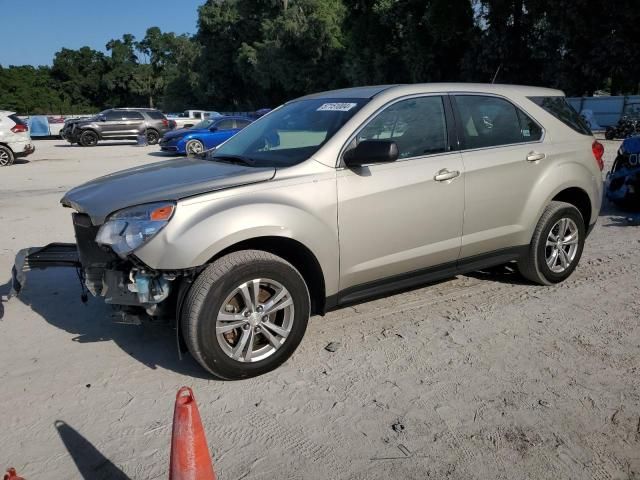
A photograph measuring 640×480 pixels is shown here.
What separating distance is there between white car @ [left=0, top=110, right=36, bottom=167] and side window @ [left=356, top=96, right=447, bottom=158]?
16055 mm

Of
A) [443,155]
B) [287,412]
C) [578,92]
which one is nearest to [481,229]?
[443,155]

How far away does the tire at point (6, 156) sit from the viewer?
16.7 meters

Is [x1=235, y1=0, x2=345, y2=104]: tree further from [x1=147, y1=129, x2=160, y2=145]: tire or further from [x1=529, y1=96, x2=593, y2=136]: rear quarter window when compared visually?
[x1=529, y1=96, x2=593, y2=136]: rear quarter window

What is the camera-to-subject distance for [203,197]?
333 centimetres

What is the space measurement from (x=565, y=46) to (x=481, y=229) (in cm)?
3138

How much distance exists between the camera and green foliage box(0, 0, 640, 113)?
2970 cm

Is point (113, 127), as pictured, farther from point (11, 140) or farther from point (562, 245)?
point (562, 245)

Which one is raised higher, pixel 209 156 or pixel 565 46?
pixel 565 46

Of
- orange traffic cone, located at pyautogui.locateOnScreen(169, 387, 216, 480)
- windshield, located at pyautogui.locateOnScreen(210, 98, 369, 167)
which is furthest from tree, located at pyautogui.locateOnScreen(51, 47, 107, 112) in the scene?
orange traffic cone, located at pyautogui.locateOnScreen(169, 387, 216, 480)

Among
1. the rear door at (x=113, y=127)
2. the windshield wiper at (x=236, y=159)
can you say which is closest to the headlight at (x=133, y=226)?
the windshield wiper at (x=236, y=159)

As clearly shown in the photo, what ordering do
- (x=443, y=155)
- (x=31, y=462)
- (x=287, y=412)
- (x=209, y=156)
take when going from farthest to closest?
1. (x=209, y=156)
2. (x=443, y=155)
3. (x=287, y=412)
4. (x=31, y=462)

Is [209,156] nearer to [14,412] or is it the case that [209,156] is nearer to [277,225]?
[277,225]

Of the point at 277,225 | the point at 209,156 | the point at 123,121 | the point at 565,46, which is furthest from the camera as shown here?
the point at 565,46

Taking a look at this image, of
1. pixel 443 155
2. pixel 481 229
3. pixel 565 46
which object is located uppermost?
pixel 565 46
